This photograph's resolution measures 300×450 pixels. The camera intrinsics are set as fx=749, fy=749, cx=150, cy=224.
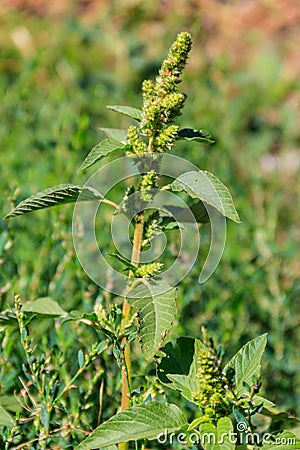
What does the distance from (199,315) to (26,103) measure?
650 millimetres

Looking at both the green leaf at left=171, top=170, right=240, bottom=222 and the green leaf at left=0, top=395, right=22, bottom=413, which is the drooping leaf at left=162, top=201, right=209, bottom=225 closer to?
the green leaf at left=171, top=170, right=240, bottom=222

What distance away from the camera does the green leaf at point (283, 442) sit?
69 centimetres

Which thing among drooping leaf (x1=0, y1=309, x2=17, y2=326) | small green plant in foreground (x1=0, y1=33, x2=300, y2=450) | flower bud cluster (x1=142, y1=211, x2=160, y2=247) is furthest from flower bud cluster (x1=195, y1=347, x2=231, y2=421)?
drooping leaf (x1=0, y1=309, x2=17, y2=326)

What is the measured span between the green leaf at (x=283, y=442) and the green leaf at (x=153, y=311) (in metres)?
0.14

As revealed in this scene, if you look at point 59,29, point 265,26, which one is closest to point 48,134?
point 59,29

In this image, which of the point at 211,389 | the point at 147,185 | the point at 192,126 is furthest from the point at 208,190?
the point at 192,126

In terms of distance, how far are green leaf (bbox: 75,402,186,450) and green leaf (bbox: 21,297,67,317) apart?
18 centimetres

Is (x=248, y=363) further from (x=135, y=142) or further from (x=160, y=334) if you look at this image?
(x=135, y=142)

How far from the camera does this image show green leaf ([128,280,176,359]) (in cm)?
71

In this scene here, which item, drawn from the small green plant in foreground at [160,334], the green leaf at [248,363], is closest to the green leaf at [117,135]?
the small green plant in foreground at [160,334]

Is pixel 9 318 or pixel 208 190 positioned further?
pixel 9 318

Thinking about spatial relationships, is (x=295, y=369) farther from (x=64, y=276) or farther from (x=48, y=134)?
(x=48, y=134)

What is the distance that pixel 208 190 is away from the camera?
2.32 ft

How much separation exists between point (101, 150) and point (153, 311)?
16cm
